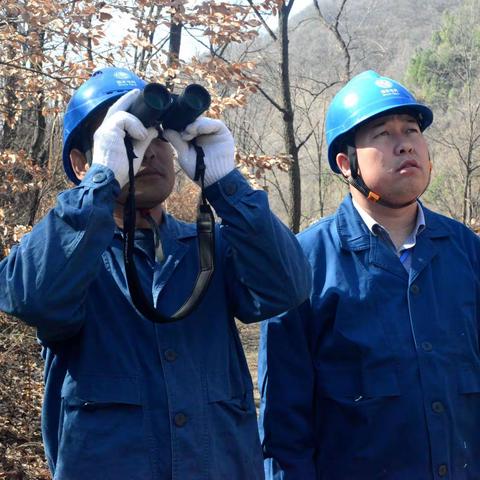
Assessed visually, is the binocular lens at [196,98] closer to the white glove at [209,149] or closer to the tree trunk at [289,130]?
the white glove at [209,149]

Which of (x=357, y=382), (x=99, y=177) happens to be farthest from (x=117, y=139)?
(x=357, y=382)

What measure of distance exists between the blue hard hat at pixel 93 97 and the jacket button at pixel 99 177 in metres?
0.41

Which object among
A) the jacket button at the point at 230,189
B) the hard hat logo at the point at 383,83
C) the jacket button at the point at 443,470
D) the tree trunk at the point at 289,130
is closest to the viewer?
the jacket button at the point at 230,189

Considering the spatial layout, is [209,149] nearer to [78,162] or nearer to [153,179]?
[153,179]

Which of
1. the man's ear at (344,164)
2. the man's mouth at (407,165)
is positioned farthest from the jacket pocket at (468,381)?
the man's ear at (344,164)

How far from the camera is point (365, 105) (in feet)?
8.64

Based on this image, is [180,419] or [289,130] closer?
[180,419]

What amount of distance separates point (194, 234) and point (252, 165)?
156 inches

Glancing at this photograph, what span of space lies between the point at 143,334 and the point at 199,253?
0.28 meters

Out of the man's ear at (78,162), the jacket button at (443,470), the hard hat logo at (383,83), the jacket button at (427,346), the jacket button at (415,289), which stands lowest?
the jacket button at (443,470)

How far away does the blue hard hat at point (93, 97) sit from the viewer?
7.36 feet

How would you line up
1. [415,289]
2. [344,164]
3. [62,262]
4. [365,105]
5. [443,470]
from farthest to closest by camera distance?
[344,164], [365,105], [415,289], [443,470], [62,262]

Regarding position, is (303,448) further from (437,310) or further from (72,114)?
(72,114)

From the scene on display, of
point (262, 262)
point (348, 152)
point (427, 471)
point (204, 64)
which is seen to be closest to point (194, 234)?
point (262, 262)
